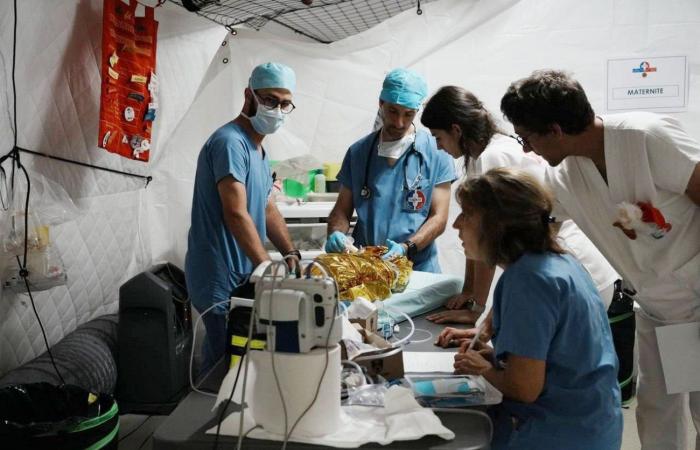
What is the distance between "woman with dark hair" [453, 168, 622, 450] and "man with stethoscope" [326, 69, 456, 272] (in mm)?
1250

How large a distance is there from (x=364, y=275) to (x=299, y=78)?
1989 millimetres

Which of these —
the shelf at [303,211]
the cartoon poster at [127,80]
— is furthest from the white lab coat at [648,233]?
the cartoon poster at [127,80]

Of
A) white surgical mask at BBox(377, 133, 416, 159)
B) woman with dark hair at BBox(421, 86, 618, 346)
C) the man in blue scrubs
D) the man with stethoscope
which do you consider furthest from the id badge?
the man in blue scrubs

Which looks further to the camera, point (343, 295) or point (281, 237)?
point (281, 237)

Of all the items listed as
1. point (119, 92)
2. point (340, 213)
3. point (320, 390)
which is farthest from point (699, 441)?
point (119, 92)

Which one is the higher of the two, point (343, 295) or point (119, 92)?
point (119, 92)

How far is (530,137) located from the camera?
1.79 meters

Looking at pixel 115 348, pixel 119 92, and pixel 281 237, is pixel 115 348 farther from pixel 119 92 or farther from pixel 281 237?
pixel 119 92

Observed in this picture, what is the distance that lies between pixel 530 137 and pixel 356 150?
1.21 metres

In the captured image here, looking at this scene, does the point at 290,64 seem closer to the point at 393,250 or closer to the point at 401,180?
the point at 401,180

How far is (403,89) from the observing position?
105 inches

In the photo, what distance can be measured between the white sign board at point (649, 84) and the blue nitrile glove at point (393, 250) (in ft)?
A: 5.88

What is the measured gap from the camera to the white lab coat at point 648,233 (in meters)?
1.73

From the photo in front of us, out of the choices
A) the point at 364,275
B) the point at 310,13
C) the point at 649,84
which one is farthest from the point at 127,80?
the point at 649,84
